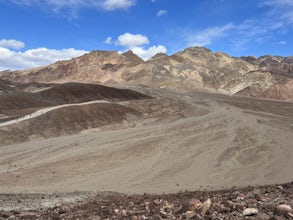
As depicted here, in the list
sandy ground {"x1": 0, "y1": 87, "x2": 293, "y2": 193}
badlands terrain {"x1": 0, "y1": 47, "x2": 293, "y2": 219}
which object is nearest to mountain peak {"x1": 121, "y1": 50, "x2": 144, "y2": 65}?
badlands terrain {"x1": 0, "y1": 47, "x2": 293, "y2": 219}

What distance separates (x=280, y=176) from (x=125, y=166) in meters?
9.95

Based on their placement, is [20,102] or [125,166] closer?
[125,166]

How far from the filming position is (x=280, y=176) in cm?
2605

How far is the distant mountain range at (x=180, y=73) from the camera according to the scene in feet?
433

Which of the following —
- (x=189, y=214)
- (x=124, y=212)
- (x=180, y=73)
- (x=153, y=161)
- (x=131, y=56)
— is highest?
(x=131, y=56)

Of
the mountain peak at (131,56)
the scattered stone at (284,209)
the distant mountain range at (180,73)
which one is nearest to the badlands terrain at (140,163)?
the scattered stone at (284,209)

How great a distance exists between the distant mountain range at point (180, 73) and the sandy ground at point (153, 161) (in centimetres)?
8124

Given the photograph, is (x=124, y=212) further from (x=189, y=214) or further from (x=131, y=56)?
(x=131, y=56)

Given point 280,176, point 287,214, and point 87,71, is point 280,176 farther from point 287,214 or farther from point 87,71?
point 87,71

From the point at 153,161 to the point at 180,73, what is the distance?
125 metres

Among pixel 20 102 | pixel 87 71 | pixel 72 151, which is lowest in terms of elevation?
pixel 72 151

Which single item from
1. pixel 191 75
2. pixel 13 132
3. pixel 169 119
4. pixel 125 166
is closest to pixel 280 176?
pixel 125 166

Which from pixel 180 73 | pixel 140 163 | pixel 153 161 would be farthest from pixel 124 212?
pixel 180 73

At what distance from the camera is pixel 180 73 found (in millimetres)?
152375
